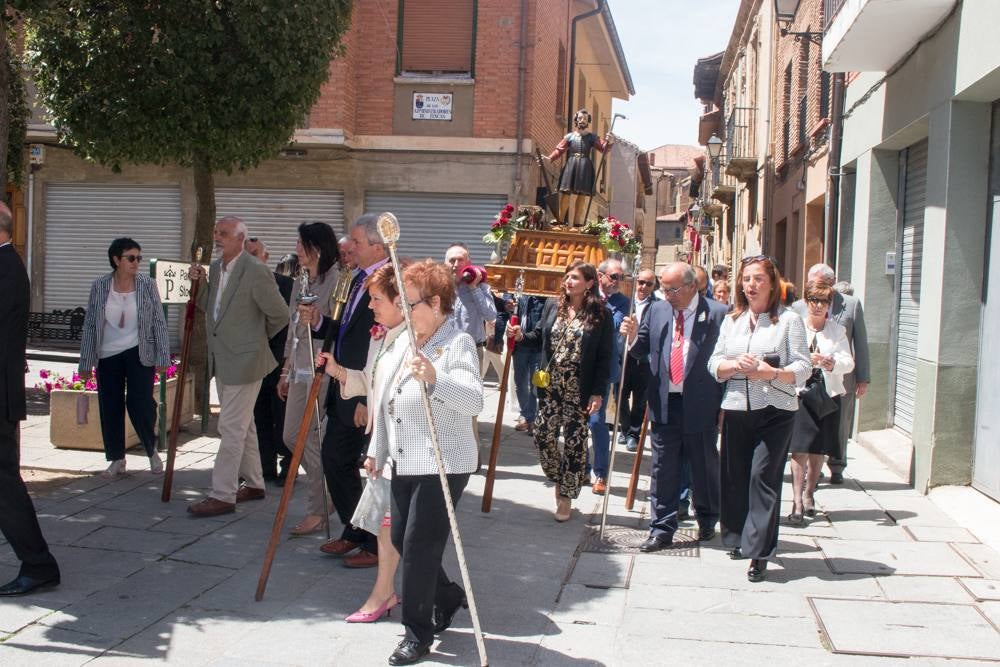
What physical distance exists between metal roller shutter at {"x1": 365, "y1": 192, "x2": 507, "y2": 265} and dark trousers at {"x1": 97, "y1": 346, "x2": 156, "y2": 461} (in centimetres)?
969

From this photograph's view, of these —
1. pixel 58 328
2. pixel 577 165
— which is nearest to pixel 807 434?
pixel 577 165

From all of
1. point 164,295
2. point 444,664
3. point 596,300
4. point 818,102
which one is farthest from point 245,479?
point 818,102

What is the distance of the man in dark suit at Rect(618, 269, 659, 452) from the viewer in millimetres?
7359

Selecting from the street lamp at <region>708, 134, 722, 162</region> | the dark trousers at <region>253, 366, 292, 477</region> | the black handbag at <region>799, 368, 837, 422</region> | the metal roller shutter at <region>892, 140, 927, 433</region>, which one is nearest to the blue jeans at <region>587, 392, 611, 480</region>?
the black handbag at <region>799, 368, 837, 422</region>

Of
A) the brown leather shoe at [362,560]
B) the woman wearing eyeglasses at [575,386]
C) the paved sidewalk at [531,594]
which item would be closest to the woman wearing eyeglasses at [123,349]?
the paved sidewalk at [531,594]

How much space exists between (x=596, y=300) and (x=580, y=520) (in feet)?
5.00

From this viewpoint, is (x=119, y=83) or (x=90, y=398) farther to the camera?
(x=119, y=83)

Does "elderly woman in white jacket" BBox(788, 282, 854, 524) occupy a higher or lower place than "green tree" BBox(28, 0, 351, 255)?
lower

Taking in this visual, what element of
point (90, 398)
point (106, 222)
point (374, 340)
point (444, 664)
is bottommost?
point (444, 664)

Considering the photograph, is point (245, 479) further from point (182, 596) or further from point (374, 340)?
point (374, 340)

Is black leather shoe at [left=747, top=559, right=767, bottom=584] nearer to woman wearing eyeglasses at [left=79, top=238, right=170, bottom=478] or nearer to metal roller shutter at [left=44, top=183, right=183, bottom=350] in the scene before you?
woman wearing eyeglasses at [left=79, top=238, right=170, bottom=478]

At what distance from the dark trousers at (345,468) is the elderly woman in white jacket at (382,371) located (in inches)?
28.4

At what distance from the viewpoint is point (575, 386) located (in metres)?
6.96

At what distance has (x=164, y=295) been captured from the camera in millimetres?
8328
